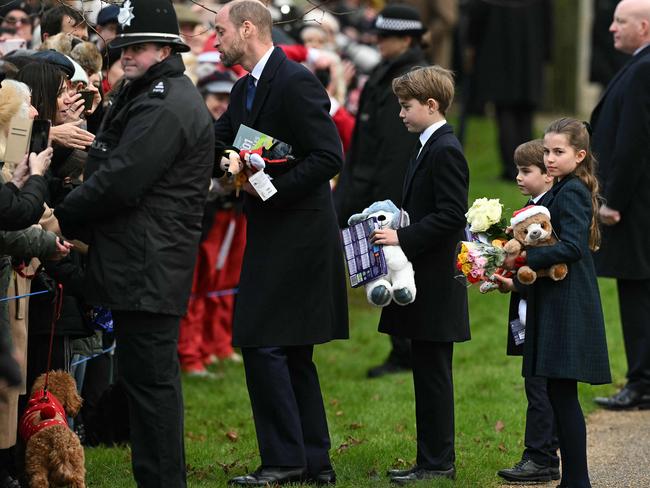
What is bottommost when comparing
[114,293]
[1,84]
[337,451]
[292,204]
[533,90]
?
[337,451]

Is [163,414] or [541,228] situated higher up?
[541,228]

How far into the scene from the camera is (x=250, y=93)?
263 inches

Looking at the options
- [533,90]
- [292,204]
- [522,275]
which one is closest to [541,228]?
[522,275]

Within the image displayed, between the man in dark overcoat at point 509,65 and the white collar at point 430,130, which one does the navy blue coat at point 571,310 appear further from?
the man in dark overcoat at point 509,65

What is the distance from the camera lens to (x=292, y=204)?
654 centimetres

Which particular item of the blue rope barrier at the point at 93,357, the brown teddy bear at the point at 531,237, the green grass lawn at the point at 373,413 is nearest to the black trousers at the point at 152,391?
the green grass lawn at the point at 373,413

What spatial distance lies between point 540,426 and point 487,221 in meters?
1.27

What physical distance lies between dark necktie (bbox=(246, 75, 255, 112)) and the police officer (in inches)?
29.2

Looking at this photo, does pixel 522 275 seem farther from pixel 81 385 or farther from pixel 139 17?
pixel 81 385

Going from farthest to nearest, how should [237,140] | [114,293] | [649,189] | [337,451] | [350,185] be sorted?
[350,185]
[649,189]
[337,451]
[237,140]
[114,293]

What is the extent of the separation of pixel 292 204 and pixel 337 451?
5.42 ft

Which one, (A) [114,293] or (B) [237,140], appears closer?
(A) [114,293]

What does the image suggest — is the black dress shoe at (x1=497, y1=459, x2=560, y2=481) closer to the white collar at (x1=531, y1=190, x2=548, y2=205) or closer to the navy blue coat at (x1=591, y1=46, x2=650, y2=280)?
the white collar at (x1=531, y1=190, x2=548, y2=205)

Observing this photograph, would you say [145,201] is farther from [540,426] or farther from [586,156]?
[540,426]
